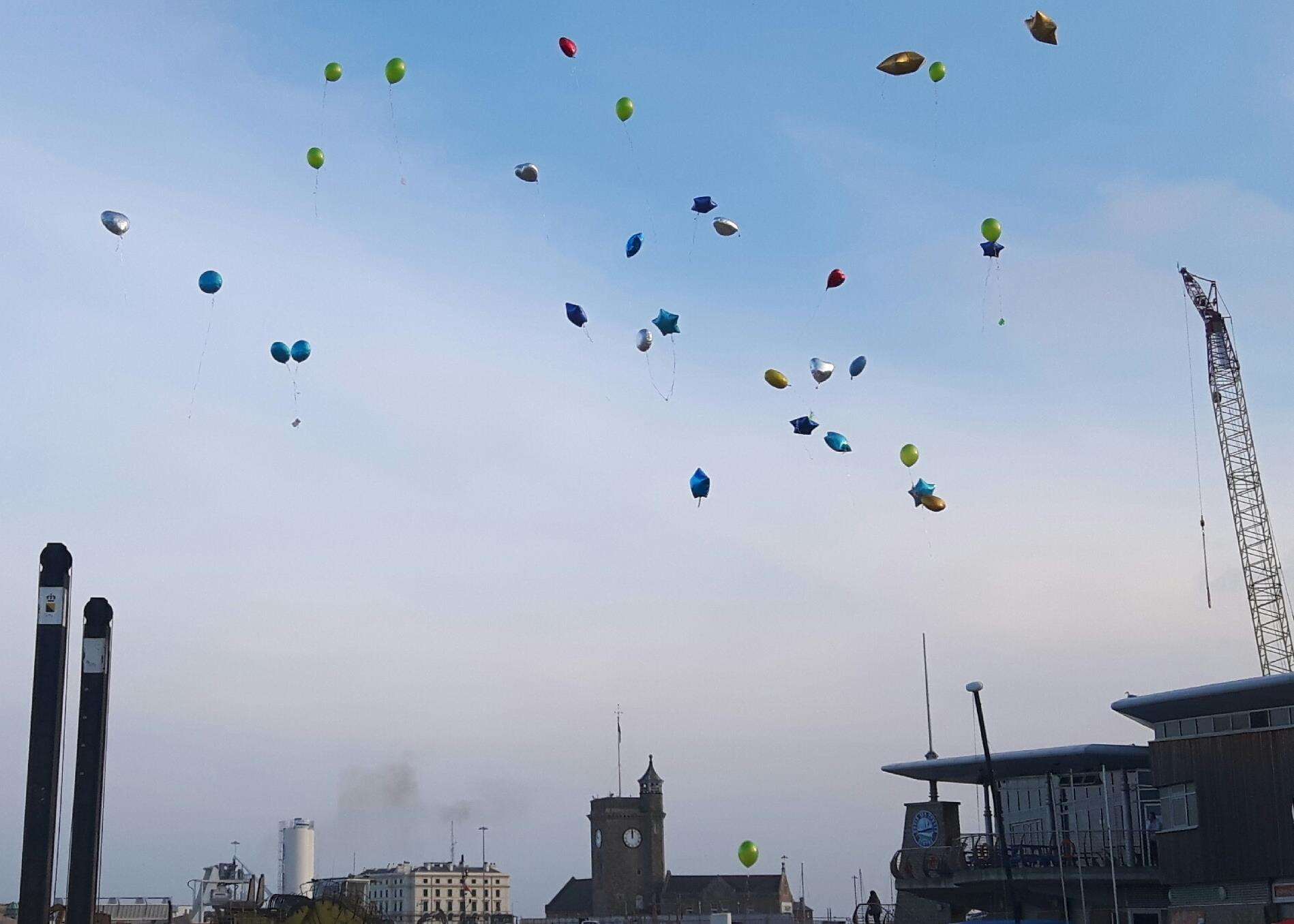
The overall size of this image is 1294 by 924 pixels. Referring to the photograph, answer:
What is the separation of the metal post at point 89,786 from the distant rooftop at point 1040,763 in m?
36.6

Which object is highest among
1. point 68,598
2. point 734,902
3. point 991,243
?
point 991,243

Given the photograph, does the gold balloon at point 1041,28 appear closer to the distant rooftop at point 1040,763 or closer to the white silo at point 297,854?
the distant rooftop at point 1040,763

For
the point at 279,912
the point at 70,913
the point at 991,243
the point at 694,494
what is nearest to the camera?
the point at 694,494

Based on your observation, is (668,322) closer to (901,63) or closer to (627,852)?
(901,63)

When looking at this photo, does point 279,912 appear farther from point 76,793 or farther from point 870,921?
point 870,921

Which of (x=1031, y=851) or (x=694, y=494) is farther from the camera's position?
(x=1031, y=851)

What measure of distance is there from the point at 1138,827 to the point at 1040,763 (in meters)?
5.65

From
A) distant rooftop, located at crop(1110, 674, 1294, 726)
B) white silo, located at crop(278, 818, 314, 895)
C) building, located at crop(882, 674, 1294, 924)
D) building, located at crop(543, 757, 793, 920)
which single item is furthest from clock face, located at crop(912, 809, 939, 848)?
building, located at crop(543, 757, 793, 920)

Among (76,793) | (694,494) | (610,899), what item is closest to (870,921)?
(694,494)

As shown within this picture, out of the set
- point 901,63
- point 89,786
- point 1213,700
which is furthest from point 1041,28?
point 89,786

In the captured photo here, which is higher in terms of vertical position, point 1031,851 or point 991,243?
point 991,243

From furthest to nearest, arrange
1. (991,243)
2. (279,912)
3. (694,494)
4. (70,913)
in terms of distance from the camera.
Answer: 1. (279,912)
2. (70,913)
3. (991,243)
4. (694,494)

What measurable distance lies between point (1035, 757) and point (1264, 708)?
44.6ft

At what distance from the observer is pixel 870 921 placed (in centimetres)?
6538
